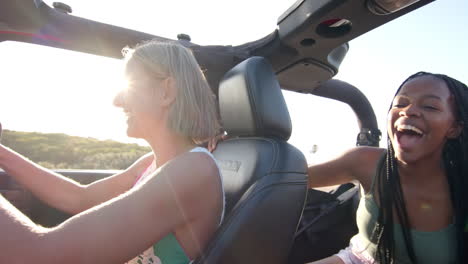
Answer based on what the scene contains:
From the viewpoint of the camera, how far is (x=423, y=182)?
1403 mm

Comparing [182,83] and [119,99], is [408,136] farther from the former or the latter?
[119,99]

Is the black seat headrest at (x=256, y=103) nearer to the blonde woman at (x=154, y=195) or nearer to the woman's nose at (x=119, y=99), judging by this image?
the blonde woman at (x=154, y=195)

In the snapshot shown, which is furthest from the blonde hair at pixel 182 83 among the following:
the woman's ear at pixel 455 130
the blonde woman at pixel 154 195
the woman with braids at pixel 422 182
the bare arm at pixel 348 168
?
the woman's ear at pixel 455 130

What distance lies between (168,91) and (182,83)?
0.17 ft

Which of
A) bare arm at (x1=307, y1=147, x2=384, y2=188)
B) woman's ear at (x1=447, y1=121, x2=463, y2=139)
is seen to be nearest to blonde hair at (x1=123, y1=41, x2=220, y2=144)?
bare arm at (x1=307, y1=147, x2=384, y2=188)

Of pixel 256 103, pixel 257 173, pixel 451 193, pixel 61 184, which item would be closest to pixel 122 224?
pixel 257 173

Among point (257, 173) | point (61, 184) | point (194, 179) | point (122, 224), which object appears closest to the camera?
point (122, 224)

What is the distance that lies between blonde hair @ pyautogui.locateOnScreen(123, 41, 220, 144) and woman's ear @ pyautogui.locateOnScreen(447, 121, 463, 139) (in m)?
1.13

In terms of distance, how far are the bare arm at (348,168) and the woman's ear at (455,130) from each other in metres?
0.32

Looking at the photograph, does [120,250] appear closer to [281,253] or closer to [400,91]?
[281,253]

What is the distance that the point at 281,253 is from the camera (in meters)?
0.95

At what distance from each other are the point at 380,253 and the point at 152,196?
1173 millimetres

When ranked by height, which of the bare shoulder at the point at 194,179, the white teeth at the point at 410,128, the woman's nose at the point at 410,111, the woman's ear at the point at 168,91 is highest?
the woman's ear at the point at 168,91

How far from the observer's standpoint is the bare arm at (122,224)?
630 mm
